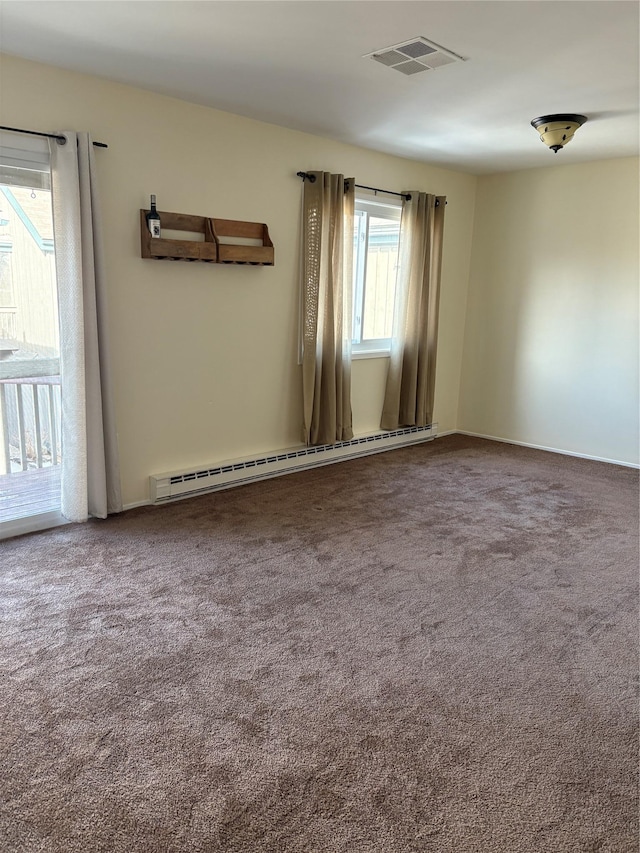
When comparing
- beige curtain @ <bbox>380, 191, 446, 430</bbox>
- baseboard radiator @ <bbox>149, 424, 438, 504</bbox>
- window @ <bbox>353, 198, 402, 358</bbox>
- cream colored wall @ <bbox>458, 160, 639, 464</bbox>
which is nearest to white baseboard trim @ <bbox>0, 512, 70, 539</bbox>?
baseboard radiator @ <bbox>149, 424, 438, 504</bbox>

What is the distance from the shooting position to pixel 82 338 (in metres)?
3.42

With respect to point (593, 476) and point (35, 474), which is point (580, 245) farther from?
point (35, 474)

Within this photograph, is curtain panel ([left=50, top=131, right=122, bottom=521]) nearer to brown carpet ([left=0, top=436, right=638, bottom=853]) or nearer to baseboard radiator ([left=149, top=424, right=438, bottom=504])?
brown carpet ([left=0, top=436, right=638, bottom=853])

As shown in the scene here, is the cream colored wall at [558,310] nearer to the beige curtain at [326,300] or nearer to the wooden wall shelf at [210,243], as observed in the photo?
the beige curtain at [326,300]

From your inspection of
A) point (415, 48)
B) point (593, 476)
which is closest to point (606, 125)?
point (415, 48)

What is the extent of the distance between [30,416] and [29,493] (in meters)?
0.45

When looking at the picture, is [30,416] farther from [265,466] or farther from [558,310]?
[558,310]

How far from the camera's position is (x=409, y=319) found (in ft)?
18.0

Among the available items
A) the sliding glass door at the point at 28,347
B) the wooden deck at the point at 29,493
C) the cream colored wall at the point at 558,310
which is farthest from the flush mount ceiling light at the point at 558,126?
the wooden deck at the point at 29,493

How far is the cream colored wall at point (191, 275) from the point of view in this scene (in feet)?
11.5

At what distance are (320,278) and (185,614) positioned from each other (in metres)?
2.83

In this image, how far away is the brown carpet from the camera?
1694 millimetres

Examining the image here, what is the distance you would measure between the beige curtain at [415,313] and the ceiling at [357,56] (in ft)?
3.51

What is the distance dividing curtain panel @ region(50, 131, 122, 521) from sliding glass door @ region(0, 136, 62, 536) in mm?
Result: 104
